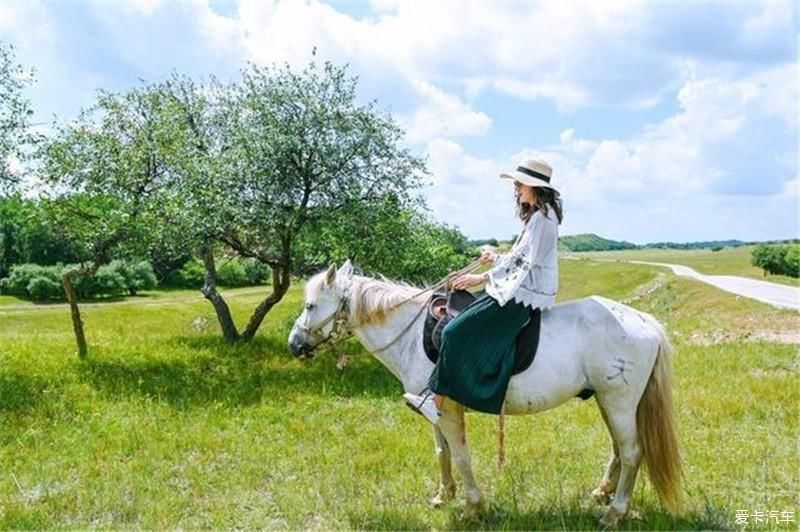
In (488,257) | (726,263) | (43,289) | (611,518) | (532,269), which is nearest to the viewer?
(532,269)

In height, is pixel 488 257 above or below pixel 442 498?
above

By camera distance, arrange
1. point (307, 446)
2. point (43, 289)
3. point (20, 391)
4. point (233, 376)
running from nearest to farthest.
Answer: point (307, 446) → point (20, 391) → point (233, 376) → point (43, 289)

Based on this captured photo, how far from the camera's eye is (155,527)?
6.21 m

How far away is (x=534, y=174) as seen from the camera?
5777 mm

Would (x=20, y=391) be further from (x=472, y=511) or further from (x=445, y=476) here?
(x=472, y=511)

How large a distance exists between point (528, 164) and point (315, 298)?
2532mm

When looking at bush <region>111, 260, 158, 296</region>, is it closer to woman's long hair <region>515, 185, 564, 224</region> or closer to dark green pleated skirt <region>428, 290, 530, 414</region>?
dark green pleated skirt <region>428, 290, 530, 414</region>

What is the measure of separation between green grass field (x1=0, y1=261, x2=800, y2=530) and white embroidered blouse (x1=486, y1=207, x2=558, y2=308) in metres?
2.18

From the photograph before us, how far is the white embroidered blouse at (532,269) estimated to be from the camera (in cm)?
570

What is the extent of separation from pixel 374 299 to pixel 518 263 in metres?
1.60

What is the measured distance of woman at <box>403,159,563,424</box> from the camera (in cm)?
573

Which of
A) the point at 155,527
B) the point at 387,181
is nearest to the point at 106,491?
the point at 155,527

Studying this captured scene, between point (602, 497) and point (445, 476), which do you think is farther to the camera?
point (445, 476)

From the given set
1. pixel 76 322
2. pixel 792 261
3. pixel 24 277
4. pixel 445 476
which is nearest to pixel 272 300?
pixel 76 322
